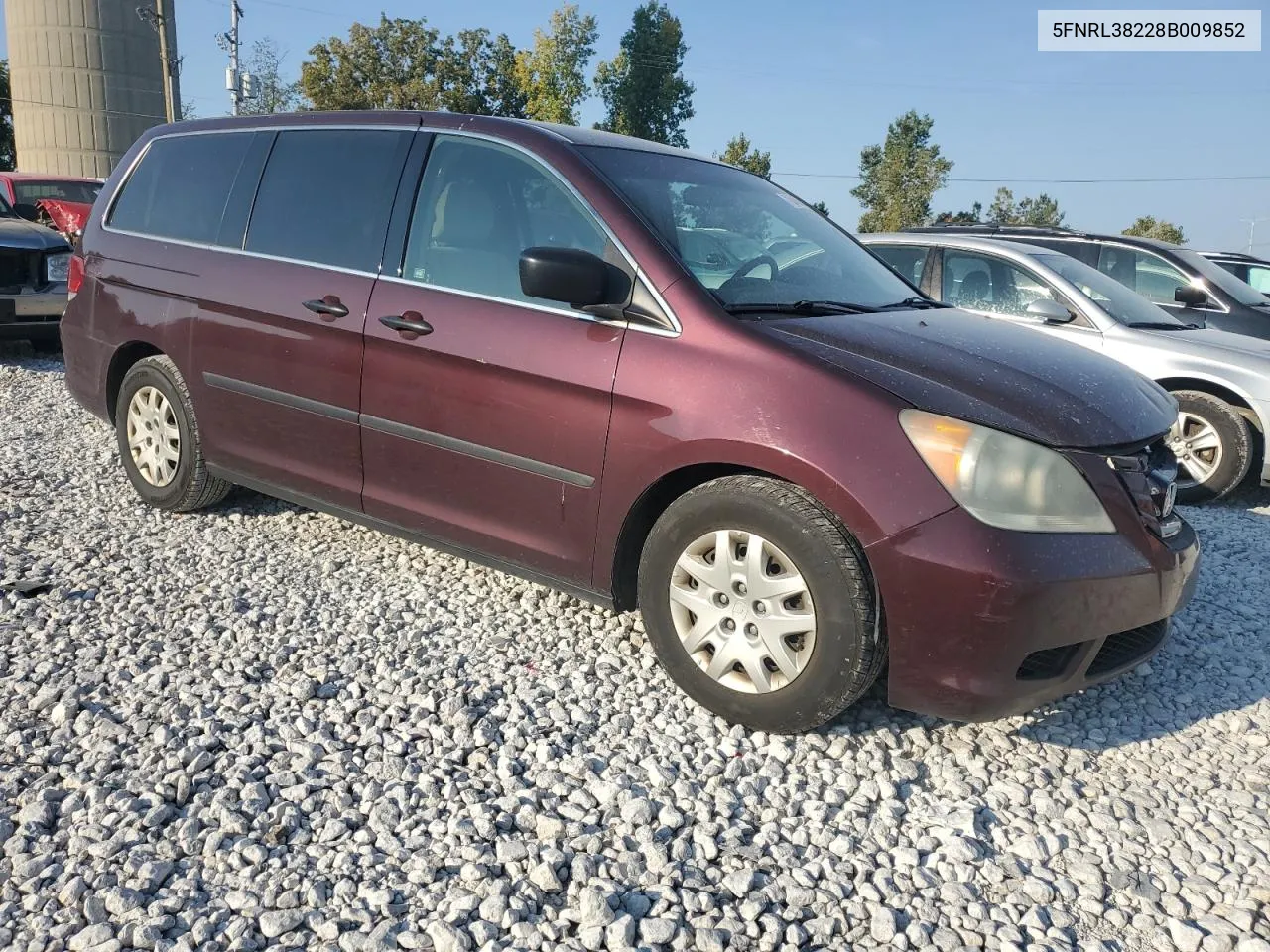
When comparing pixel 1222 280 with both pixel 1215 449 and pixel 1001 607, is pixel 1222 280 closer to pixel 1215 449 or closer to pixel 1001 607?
pixel 1215 449

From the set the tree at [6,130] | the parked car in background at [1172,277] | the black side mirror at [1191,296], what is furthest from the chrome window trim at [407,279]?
the tree at [6,130]

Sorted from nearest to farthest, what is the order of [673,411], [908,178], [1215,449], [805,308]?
[673,411], [805,308], [1215,449], [908,178]

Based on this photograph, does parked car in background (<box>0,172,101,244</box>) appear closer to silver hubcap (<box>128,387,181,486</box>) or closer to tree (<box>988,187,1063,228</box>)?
silver hubcap (<box>128,387,181,486</box>)

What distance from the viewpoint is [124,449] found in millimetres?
5078

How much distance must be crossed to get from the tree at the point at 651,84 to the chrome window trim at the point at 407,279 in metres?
42.7

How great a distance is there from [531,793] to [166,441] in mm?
3088

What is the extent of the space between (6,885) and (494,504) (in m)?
1.80

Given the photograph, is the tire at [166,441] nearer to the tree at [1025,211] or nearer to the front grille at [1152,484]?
the front grille at [1152,484]

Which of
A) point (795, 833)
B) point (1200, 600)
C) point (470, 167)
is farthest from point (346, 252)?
point (1200, 600)

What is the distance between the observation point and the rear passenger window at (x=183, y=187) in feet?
15.0

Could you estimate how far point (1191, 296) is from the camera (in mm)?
7664

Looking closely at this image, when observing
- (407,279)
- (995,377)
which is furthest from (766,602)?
(407,279)

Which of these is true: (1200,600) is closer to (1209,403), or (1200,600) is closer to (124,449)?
(1209,403)

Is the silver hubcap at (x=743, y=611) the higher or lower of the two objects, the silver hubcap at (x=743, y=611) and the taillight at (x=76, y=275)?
the lower
